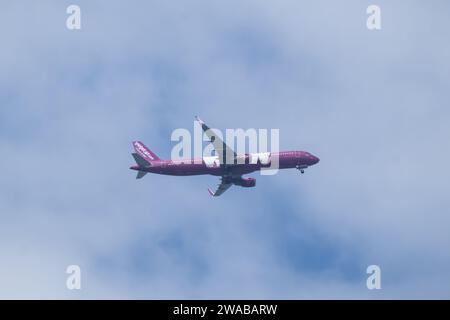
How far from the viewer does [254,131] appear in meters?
196
